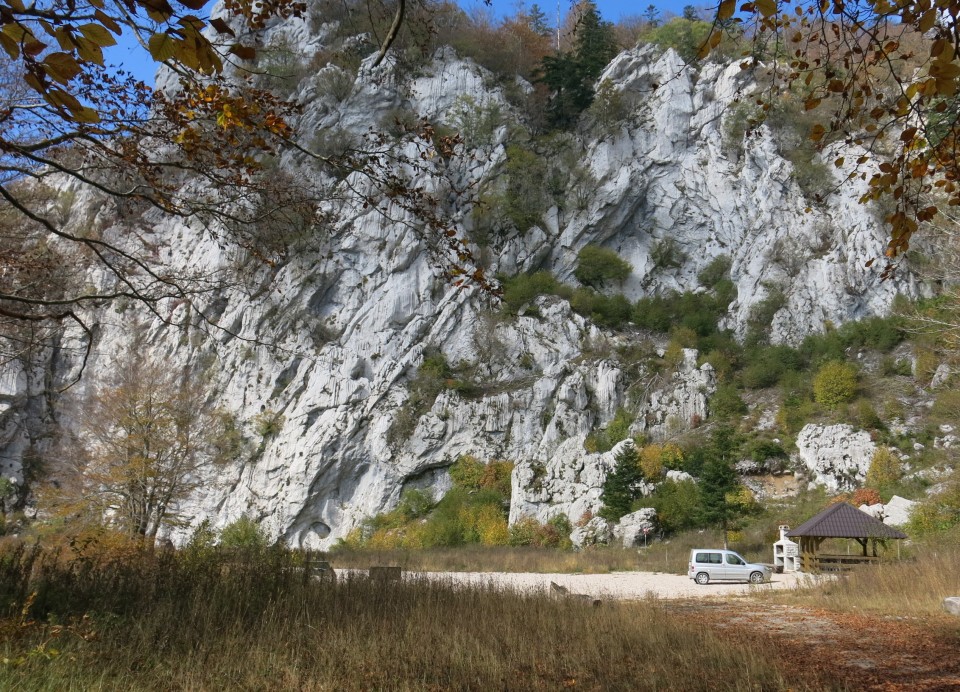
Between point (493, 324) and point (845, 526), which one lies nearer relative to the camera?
point (845, 526)

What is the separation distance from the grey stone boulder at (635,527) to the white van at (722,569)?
280 inches

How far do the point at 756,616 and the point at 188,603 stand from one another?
777 centimetres

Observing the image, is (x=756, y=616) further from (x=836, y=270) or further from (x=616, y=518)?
(x=836, y=270)

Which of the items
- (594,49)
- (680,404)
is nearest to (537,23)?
(594,49)

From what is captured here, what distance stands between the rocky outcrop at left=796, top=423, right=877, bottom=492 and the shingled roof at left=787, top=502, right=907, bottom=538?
9.32 m

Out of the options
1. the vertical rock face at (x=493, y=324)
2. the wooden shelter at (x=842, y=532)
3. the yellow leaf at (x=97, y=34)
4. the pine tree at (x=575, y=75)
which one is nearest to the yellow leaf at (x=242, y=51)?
the yellow leaf at (x=97, y=34)

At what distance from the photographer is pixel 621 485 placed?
26734 mm

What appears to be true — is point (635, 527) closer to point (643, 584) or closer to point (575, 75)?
point (643, 584)

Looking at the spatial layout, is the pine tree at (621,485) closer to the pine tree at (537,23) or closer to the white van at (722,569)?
the white van at (722,569)

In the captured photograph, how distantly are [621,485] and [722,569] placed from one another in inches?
372

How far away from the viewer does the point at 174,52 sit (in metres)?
1.90

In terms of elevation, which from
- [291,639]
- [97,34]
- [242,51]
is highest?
[242,51]

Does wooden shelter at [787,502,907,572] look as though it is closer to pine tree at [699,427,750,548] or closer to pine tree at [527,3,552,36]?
pine tree at [699,427,750,548]

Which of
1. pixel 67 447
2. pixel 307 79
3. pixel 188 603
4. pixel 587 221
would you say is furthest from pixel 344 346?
pixel 188 603
